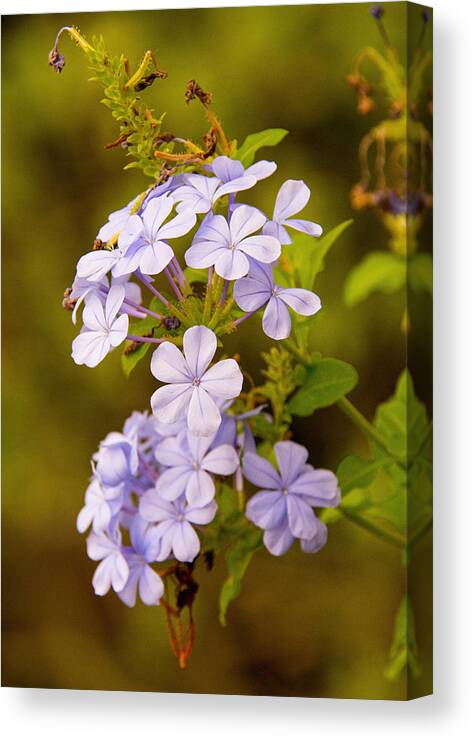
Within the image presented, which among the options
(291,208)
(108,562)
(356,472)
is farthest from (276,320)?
(108,562)

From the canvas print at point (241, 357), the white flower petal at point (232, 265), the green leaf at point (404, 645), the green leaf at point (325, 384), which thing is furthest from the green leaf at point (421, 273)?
the green leaf at point (404, 645)

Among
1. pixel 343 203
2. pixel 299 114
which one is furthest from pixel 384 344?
pixel 299 114

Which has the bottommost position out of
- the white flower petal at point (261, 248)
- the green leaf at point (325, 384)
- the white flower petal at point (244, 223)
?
the green leaf at point (325, 384)

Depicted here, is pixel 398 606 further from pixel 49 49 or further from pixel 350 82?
pixel 49 49

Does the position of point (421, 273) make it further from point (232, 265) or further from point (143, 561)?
point (143, 561)

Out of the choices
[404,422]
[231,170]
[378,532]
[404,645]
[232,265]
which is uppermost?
[231,170]

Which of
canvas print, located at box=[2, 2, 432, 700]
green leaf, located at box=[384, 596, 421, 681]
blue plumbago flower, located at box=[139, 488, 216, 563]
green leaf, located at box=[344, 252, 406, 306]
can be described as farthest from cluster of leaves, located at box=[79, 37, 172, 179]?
green leaf, located at box=[384, 596, 421, 681]

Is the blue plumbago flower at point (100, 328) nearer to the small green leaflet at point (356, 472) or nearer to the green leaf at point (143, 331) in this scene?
the green leaf at point (143, 331)

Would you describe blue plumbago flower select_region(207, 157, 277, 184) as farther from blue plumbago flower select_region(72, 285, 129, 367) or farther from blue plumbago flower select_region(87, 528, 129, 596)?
blue plumbago flower select_region(87, 528, 129, 596)
